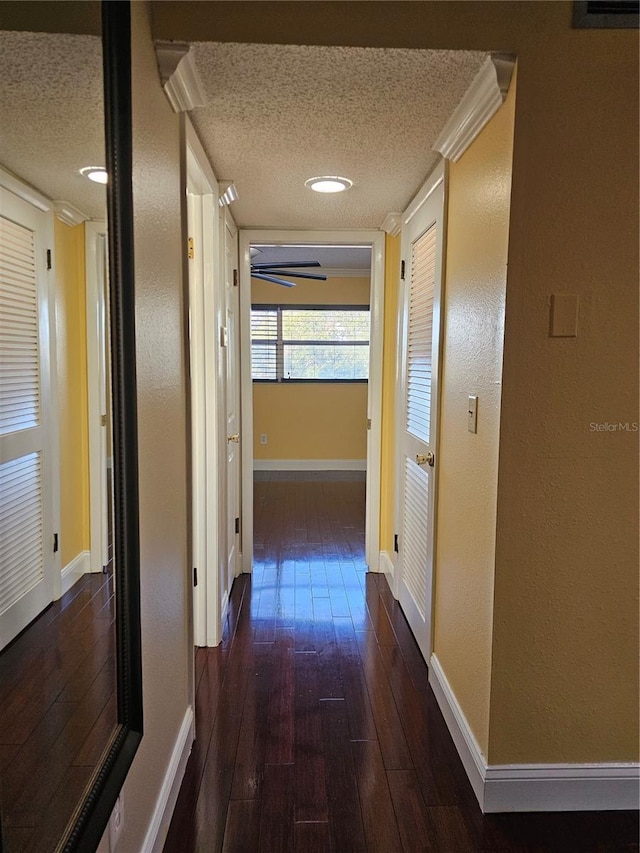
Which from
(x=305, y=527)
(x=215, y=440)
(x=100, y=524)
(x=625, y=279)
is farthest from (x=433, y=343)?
(x=305, y=527)

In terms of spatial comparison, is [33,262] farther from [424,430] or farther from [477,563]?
[424,430]

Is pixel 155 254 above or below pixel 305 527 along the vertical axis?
above

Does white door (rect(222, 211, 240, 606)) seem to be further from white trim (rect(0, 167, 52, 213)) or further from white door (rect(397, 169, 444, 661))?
white trim (rect(0, 167, 52, 213))

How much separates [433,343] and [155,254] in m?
1.21

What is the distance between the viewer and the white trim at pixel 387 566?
323cm

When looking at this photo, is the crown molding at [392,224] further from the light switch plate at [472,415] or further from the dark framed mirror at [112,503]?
the dark framed mirror at [112,503]

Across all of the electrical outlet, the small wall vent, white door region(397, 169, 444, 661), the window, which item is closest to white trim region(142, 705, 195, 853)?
the electrical outlet

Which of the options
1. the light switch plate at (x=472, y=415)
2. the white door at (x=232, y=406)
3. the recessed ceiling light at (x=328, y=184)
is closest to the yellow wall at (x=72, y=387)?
the light switch plate at (x=472, y=415)

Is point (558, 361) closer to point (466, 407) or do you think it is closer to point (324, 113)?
point (466, 407)

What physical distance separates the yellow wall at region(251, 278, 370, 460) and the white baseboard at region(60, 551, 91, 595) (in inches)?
217

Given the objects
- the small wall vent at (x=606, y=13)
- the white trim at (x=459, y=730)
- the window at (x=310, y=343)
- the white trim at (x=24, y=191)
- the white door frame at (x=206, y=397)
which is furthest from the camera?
the window at (x=310, y=343)

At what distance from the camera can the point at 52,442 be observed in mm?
888

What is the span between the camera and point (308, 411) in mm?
6586

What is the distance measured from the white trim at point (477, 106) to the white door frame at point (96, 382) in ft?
3.69
